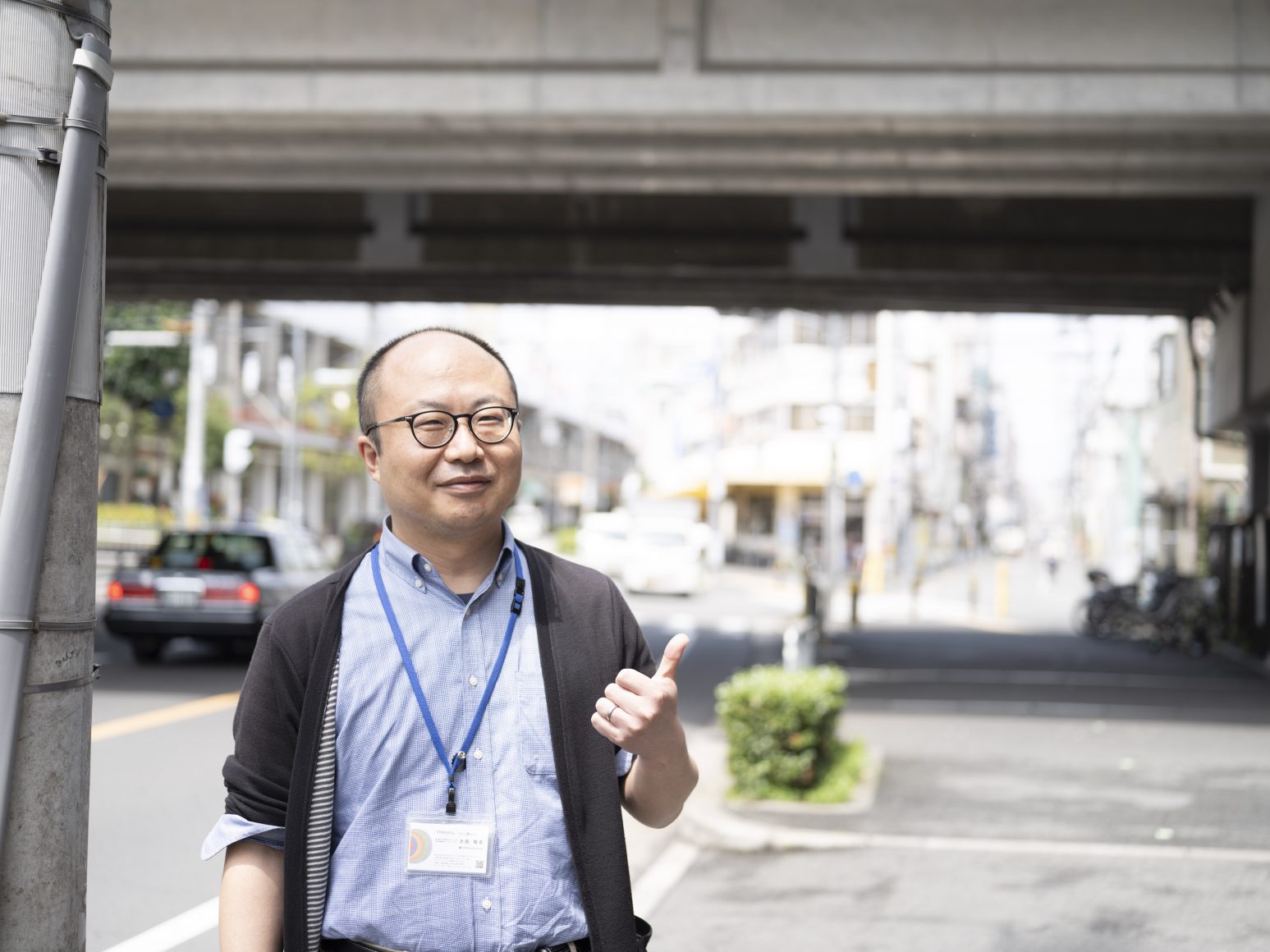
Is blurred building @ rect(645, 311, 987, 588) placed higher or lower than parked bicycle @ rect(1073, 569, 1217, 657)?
higher

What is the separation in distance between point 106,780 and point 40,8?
790cm

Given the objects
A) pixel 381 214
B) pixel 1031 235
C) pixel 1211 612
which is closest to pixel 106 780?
pixel 381 214

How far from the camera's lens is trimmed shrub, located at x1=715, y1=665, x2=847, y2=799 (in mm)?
8953

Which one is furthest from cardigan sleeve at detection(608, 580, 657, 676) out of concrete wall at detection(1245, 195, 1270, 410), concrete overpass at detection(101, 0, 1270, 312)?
concrete wall at detection(1245, 195, 1270, 410)

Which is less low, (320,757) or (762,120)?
(762,120)

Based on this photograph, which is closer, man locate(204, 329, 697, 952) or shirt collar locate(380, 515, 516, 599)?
man locate(204, 329, 697, 952)

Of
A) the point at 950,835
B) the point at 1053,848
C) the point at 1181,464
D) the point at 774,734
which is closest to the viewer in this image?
the point at 1053,848

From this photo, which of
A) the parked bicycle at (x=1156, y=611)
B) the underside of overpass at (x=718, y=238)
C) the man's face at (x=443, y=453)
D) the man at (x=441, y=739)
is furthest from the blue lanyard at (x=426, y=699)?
the parked bicycle at (x=1156, y=611)

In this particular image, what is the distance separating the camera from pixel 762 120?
1110 centimetres

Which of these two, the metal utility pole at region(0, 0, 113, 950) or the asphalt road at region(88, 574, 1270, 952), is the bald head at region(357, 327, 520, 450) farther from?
the asphalt road at region(88, 574, 1270, 952)

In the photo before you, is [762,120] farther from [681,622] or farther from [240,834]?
[681,622]

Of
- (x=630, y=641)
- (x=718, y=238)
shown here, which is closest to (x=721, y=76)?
(x=718, y=238)

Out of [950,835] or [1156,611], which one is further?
[1156,611]

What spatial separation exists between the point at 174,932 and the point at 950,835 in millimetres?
4317
